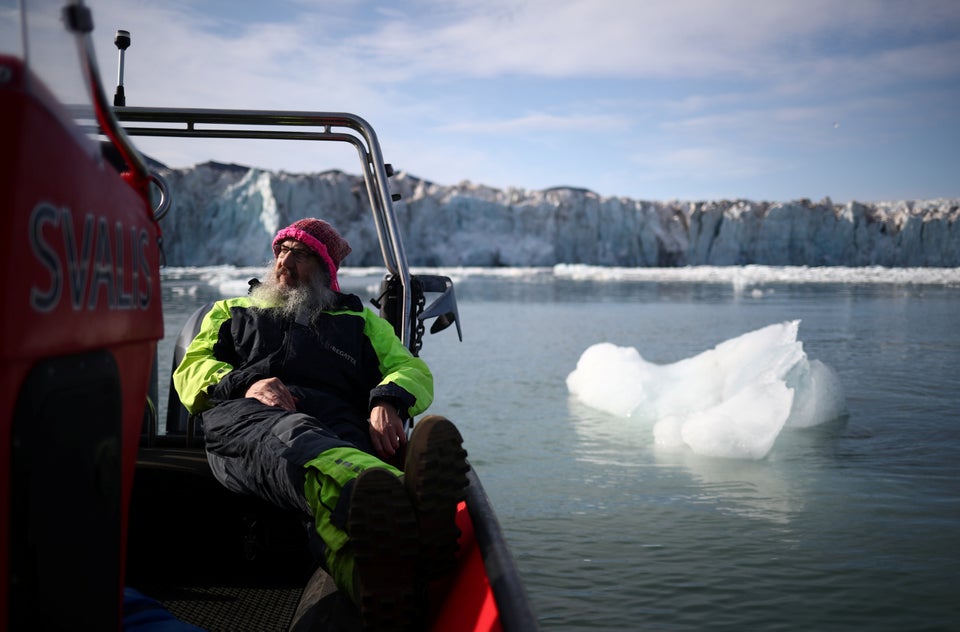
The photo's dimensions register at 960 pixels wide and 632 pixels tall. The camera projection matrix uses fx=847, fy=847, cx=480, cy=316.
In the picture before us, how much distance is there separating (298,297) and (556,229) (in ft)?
126

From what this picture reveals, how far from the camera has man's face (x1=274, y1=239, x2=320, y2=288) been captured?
6.98ft

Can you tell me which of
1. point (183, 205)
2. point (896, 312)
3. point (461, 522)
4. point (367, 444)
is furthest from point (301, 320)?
point (183, 205)

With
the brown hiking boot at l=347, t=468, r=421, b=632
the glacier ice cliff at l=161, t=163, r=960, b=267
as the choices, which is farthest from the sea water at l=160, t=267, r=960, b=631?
the glacier ice cliff at l=161, t=163, r=960, b=267

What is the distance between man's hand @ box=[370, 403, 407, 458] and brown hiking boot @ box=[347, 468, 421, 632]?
49 cm

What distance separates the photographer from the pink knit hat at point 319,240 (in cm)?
218

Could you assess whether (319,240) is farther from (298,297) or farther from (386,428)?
(386,428)

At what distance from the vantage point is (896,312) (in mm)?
14781

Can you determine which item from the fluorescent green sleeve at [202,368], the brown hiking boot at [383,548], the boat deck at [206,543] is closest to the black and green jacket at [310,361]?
the fluorescent green sleeve at [202,368]

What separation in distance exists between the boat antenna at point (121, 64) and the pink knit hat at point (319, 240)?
2.01ft

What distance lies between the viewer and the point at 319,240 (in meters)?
2.23

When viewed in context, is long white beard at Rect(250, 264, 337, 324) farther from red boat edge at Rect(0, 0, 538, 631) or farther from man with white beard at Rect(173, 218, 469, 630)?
red boat edge at Rect(0, 0, 538, 631)

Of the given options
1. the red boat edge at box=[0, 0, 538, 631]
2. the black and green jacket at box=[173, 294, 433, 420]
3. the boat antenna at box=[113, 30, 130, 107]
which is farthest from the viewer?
the boat antenna at box=[113, 30, 130, 107]

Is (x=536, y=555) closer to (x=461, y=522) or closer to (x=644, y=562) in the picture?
(x=644, y=562)

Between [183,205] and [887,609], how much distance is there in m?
36.2
